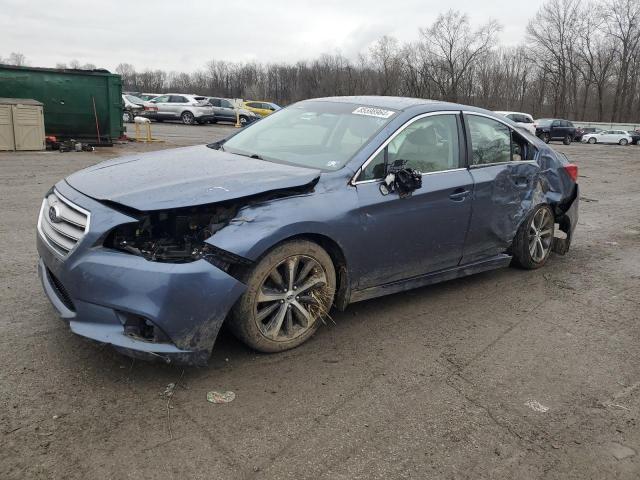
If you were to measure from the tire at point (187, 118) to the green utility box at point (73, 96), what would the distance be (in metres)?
16.3

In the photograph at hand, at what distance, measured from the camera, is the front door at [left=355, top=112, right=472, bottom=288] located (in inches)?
155

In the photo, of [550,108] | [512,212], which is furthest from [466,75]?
[512,212]

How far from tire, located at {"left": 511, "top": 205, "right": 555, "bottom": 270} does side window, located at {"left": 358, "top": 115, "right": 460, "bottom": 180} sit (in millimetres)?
1303

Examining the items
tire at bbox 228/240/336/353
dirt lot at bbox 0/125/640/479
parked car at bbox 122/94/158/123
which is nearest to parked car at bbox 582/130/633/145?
parked car at bbox 122/94/158/123

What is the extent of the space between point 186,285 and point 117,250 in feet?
1.55

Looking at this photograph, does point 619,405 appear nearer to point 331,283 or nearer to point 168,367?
point 331,283

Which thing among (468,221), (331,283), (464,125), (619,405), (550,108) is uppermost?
(550,108)

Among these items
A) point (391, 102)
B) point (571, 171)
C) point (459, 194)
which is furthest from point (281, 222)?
point (571, 171)

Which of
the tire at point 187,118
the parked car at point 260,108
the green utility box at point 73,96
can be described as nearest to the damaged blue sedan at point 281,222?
the green utility box at point 73,96

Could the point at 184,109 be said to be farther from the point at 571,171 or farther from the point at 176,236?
the point at 176,236

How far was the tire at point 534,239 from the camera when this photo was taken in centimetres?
542

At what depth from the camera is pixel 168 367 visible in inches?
132

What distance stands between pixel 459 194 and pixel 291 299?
180 cm

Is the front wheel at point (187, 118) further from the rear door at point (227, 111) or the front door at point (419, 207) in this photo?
the front door at point (419, 207)
